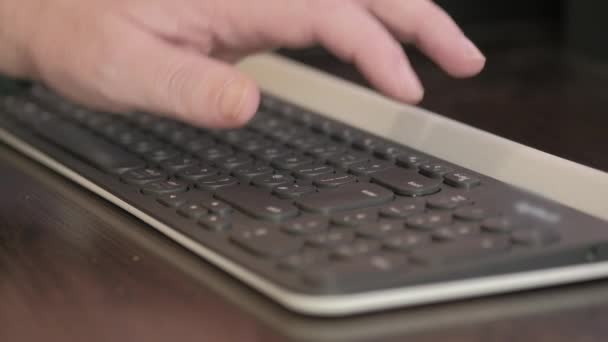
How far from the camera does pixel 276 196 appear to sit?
0.48 m

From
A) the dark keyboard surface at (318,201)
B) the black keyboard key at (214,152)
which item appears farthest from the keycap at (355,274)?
the black keyboard key at (214,152)

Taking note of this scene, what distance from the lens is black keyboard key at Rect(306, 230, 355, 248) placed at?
1.32 ft

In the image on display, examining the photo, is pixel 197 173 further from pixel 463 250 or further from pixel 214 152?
pixel 463 250

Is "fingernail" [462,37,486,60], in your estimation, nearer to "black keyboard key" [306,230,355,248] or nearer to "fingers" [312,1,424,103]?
"fingers" [312,1,424,103]

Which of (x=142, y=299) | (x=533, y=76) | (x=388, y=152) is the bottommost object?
(x=142, y=299)

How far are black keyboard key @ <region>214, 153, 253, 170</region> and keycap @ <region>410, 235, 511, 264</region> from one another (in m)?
0.18

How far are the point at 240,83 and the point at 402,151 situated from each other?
10 cm

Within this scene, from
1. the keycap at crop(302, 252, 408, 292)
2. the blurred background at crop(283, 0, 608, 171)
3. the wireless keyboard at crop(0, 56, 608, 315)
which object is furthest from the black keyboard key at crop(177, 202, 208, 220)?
the blurred background at crop(283, 0, 608, 171)

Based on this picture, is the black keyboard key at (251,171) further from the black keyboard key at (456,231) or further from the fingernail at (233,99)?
the black keyboard key at (456,231)

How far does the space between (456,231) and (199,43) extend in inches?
12.2

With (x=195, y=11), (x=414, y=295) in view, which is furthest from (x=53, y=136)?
(x=414, y=295)

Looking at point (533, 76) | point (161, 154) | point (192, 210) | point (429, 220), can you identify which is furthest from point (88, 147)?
point (533, 76)

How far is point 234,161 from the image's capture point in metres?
0.56

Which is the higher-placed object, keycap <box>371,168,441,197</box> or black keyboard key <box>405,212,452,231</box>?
keycap <box>371,168,441,197</box>
